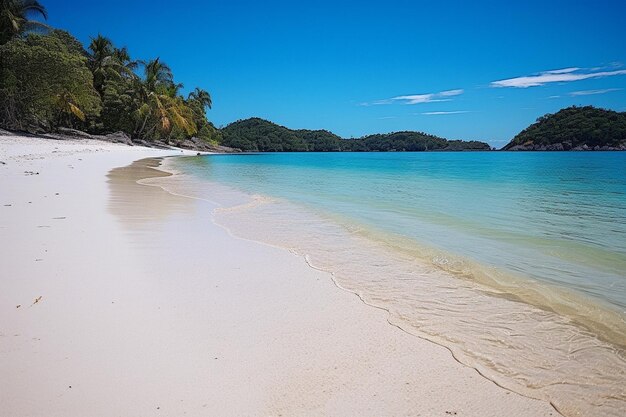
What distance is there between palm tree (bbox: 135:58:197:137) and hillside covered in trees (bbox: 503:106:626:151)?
325 ft

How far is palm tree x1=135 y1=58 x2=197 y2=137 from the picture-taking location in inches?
1799

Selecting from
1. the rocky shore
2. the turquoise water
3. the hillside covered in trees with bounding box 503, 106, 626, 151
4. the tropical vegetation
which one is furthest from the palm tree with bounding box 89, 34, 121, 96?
the hillside covered in trees with bounding box 503, 106, 626, 151

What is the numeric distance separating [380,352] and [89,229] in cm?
463

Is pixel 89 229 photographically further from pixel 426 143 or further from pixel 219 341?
pixel 426 143

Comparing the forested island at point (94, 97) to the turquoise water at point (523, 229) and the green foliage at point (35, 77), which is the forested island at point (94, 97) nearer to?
the green foliage at point (35, 77)

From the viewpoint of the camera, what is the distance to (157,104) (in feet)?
151

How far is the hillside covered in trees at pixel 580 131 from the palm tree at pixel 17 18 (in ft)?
374

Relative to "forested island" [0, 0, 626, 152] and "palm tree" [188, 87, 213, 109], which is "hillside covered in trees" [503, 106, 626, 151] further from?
"palm tree" [188, 87, 213, 109]

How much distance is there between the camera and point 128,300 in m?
3.10

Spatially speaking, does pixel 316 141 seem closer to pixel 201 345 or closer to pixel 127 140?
pixel 127 140

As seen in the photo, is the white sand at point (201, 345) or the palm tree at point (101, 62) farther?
the palm tree at point (101, 62)

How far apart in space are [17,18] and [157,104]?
16.8 m

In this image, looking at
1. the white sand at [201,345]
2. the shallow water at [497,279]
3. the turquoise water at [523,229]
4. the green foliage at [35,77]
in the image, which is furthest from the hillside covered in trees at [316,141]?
the white sand at [201,345]

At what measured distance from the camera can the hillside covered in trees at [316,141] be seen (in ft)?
403
